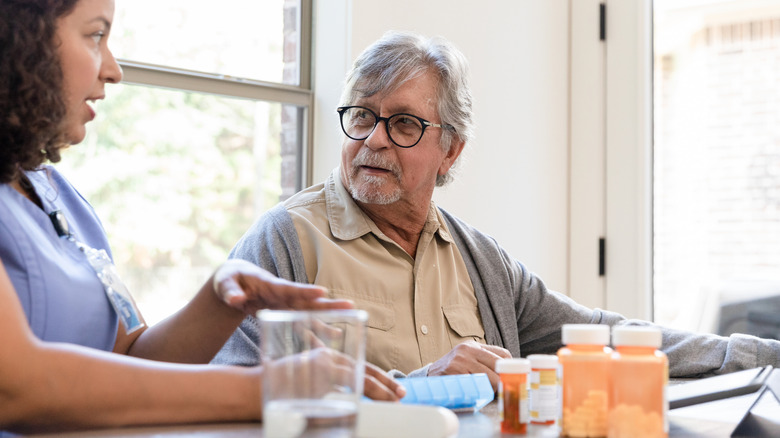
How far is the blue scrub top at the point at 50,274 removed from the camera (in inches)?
43.3

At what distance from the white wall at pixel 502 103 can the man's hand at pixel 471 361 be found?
4.11 feet

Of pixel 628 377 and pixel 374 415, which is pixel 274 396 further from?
pixel 628 377

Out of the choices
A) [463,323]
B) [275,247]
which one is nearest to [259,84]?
[275,247]

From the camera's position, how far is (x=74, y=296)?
119cm

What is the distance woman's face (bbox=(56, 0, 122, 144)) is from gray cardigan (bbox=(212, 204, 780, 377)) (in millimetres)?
532

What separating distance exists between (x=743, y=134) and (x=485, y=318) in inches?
68.7

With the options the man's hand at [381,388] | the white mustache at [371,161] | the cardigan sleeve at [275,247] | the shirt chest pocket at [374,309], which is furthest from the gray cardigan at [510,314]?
the man's hand at [381,388]

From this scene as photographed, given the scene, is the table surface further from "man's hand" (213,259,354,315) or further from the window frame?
the window frame

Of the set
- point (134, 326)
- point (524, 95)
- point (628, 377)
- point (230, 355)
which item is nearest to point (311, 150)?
point (524, 95)

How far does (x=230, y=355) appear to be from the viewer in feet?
5.14

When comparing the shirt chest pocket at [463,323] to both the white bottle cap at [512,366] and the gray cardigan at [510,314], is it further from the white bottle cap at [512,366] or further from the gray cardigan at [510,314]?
the white bottle cap at [512,366]

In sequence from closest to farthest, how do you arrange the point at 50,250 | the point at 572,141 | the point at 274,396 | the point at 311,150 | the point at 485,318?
the point at 274,396 < the point at 50,250 < the point at 485,318 < the point at 311,150 < the point at 572,141

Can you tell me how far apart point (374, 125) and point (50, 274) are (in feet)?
3.27

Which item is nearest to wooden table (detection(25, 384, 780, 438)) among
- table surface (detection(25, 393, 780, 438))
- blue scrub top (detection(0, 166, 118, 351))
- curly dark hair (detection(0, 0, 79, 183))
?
table surface (detection(25, 393, 780, 438))
